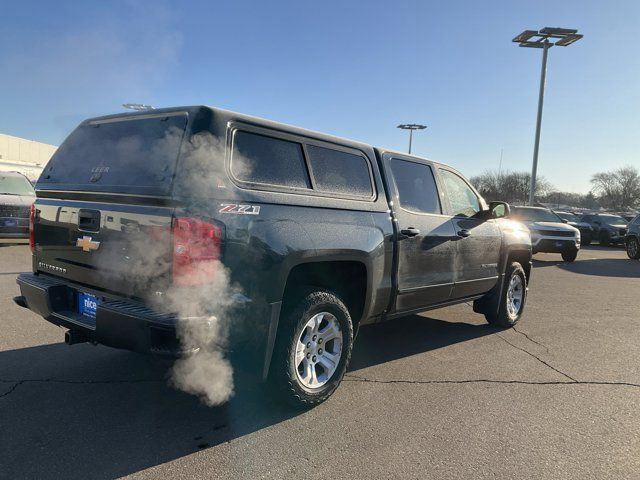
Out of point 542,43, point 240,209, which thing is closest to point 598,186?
point 542,43

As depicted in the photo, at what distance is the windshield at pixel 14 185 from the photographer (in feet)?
38.7

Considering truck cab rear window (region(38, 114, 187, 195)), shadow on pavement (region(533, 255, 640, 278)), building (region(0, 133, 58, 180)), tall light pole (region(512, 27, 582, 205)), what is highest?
tall light pole (region(512, 27, 582, 205))

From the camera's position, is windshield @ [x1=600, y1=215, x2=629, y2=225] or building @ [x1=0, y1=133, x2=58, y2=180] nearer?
windshield @ [x1=600, y1=215, x2=629, y2=225]

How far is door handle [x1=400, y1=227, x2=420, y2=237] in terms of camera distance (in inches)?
168

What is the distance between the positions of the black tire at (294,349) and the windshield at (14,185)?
1112cm

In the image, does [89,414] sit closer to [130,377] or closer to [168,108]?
[130,377]

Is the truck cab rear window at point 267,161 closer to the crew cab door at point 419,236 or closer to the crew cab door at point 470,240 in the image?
the crew cab door at point 419,236

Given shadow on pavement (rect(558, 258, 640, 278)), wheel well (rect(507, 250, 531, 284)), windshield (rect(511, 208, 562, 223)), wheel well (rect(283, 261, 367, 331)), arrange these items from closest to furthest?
wheel well (rect(283, 261, 367, 331)) < wheel well (rect(507, 250, 531, 284)) < shadow on pavement (rect(558, 258, 640, 278)) < windshield (rect(511, 208, 562, 223))

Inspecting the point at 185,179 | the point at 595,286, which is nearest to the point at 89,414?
the point at 185,179

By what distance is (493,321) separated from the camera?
6215 millimetres

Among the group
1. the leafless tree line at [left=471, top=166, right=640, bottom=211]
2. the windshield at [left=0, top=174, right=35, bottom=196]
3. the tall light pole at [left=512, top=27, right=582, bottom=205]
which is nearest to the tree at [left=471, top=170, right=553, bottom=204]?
the leafless tree line at [left=471, top=166, right=640, bottom=211]

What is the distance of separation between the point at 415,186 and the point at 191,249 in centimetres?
269

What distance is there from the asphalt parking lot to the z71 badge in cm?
120

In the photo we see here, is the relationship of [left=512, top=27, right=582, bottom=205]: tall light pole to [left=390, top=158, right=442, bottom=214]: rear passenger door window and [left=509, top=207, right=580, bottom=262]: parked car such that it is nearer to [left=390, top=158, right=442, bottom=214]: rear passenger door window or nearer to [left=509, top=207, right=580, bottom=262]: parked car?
[left=509, top=207, right=580, bottom=262]: parked car
